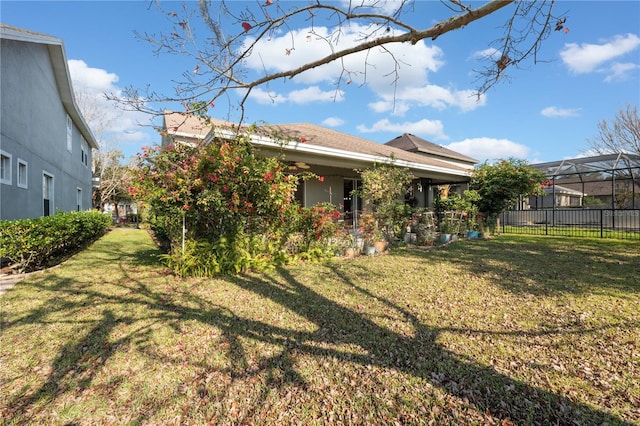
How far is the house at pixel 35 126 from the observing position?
25.5 feet

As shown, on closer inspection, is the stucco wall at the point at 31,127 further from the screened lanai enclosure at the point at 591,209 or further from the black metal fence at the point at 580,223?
the black metal fence at the point at 580,223

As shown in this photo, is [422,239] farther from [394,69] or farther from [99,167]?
[99,167]

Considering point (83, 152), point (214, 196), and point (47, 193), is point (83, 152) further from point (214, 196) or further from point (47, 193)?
point (214, 196)

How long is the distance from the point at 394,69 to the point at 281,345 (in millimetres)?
3722

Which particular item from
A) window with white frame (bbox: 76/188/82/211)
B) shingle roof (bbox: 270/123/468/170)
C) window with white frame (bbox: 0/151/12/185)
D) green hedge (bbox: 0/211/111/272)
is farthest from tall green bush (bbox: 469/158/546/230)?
window with white frame (bbox: 76/188/82/211)

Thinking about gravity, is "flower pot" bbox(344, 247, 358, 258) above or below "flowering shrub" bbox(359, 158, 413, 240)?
below

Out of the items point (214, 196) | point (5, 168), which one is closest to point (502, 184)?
point (214, 196)

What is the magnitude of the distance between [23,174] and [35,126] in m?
1.84

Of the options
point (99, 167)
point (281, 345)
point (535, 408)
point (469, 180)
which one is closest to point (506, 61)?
point (535, 408)

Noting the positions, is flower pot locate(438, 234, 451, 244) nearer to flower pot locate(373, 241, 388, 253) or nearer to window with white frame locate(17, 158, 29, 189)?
flower pot locate(373, 241, 388, 253)

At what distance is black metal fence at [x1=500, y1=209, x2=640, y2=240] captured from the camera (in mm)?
13359

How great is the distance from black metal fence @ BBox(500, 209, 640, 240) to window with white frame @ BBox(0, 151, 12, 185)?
748 inches

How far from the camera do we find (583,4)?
4.50 meters

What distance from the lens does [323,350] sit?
3.23 meters
